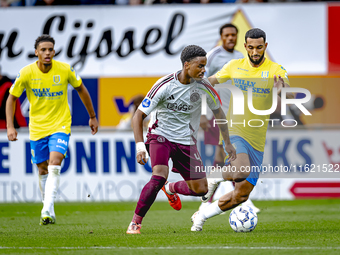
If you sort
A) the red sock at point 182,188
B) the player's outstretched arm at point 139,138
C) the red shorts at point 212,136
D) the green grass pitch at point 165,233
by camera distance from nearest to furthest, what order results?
the green grass pitch at point 165,233, the player's outstretched arm at point 139,138, the red sock at point 182,188, the red shorts at point 212,136

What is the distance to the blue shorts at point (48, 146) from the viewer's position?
7.91 meters

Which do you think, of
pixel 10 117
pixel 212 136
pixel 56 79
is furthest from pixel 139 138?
pixel 212 136

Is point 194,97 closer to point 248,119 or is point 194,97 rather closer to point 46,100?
point 248,119

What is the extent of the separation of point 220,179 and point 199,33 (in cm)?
756

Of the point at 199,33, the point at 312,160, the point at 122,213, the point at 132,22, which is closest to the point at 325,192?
the point at 312,160

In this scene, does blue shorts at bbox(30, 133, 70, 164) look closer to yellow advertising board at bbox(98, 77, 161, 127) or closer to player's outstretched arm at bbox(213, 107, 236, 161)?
player's outstretched arm at bbox(213, 107, 236, 161)

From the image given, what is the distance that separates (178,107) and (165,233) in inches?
53.8

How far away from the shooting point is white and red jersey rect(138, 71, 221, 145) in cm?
644

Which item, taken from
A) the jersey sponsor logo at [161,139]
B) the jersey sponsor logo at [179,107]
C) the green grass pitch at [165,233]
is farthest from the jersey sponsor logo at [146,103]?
the green grass pitch at [165,233]

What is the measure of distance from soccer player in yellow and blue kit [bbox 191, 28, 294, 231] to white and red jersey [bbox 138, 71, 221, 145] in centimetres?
50

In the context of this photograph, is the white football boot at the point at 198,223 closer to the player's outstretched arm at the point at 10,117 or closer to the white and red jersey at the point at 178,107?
the white and red jersey at the point at 178,107

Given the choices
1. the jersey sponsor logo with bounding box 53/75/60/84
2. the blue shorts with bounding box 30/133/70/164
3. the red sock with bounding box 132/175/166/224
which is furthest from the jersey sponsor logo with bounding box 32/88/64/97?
the red sock with bounding box 132/175/166/224

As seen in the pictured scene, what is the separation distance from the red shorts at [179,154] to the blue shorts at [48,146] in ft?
5.30

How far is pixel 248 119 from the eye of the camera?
704 centimetres
